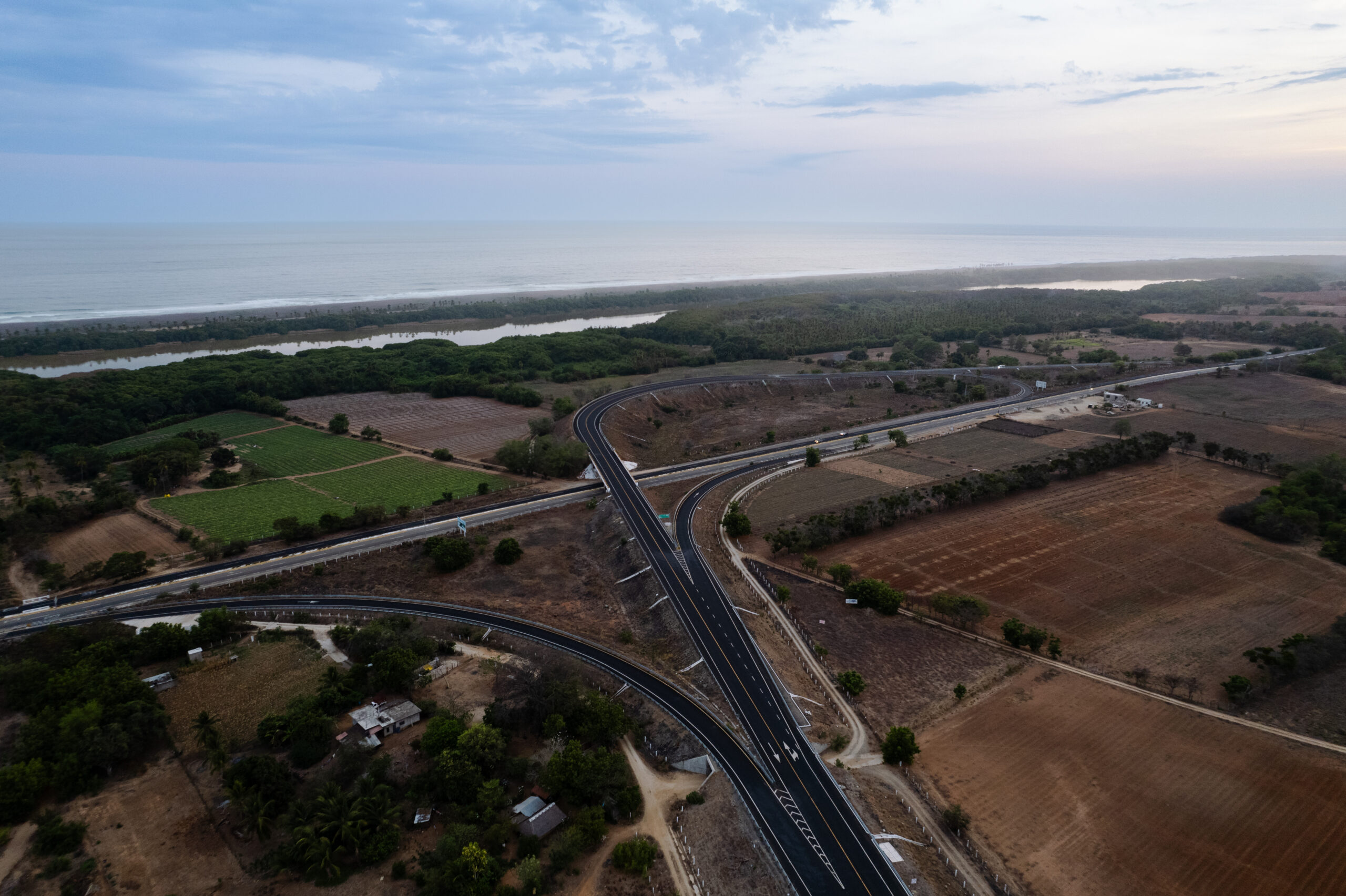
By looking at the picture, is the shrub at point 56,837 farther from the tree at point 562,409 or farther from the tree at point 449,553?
→ the tree at point 562,409

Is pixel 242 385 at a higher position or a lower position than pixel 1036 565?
higher

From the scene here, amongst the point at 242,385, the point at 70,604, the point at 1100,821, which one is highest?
the point at 242,385

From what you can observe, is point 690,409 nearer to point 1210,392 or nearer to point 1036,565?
point 1036,565

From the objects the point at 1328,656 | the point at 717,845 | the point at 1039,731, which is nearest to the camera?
the point at 717,845

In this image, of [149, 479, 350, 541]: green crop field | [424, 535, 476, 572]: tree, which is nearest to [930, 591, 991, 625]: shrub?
[424, 535, 476, 572]: tree

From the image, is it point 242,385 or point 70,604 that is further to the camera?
point 242,385

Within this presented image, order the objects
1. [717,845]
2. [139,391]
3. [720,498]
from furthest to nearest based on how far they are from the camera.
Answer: [139,391] < [720,498] < [717,845]

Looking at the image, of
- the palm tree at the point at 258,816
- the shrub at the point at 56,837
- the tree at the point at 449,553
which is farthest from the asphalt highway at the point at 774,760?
the shrub at the point at 56,837

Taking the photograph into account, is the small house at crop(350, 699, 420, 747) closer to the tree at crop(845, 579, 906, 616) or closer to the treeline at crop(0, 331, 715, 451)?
the tree at crop(845, 579, 906, 616)

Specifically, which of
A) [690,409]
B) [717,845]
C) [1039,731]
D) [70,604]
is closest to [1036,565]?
[1039,731]
